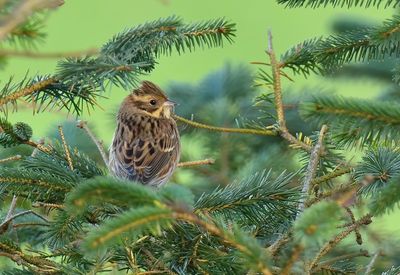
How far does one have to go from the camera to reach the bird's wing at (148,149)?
199 inches

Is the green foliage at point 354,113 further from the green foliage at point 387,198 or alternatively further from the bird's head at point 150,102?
the bird's head at point 150,102

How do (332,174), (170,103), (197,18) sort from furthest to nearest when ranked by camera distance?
(197,18)
(170,103)
(332,174)

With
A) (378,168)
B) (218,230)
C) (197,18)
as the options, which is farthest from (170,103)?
(197,18)

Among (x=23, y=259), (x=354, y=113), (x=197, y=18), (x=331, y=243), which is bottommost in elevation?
(x=23, y=259)

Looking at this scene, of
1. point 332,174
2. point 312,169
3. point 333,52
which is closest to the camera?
point 312,169

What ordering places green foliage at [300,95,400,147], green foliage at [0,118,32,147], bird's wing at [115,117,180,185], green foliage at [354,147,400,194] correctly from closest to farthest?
green foliage at [300,95,400,147] < green foliage at [354,147,400,194] < green foliage at [0,118,32,147] < bird's wing at [115,117,180,185]

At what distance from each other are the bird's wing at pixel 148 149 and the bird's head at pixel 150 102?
60 millimetres

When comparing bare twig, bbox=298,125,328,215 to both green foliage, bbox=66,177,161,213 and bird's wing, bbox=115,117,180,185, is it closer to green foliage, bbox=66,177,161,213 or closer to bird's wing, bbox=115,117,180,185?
green foliage, bbox=66,177,161,213

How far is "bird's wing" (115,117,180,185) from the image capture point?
5.05 m

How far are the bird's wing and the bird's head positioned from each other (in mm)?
60

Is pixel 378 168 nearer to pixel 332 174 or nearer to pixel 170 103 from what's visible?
pixel 332 174

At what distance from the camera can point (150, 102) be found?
567 cm

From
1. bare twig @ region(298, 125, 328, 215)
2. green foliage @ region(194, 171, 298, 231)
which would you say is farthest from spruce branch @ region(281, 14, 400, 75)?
green foliage @ region(194, 171, 298, 231)

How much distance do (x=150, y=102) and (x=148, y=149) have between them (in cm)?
47
